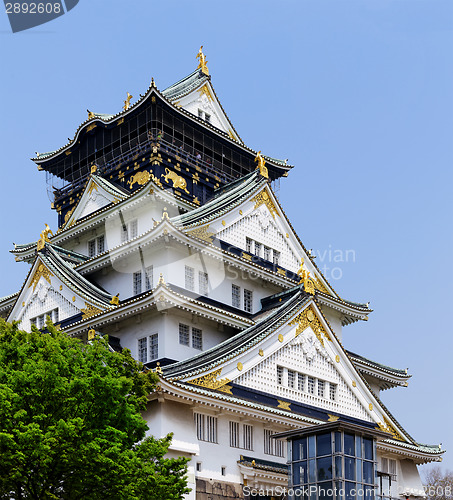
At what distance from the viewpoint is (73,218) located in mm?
48719

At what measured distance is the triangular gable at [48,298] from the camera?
128 feet

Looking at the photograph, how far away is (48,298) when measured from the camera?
41.6m

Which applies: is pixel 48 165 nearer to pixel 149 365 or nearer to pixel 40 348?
pixel 149 365

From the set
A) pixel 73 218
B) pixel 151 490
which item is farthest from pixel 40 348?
pixel 73 218

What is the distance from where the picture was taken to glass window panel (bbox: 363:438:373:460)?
1169 inches

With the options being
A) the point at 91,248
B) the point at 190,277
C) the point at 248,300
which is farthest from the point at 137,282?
the point at 91,248

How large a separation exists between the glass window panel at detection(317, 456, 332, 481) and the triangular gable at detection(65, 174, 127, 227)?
2171 centimetres

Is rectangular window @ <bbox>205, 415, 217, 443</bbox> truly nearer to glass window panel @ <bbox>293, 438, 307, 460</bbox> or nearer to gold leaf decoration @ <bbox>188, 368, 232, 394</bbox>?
gold leaf decoration @ <bbox>188, 368, 232, 394</bbox>

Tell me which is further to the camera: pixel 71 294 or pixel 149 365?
pixel 71 294

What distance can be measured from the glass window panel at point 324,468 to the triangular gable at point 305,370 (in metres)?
5.90

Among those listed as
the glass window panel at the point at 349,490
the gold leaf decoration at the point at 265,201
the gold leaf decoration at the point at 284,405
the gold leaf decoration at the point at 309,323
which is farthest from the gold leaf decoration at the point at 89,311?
the glass window panel at the point at 349,490

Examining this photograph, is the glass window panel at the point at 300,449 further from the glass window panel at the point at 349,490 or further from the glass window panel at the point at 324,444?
the glass window panel at the point at 349,490

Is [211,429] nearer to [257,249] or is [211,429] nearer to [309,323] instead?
[309,323]

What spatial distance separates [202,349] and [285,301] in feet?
18.0
